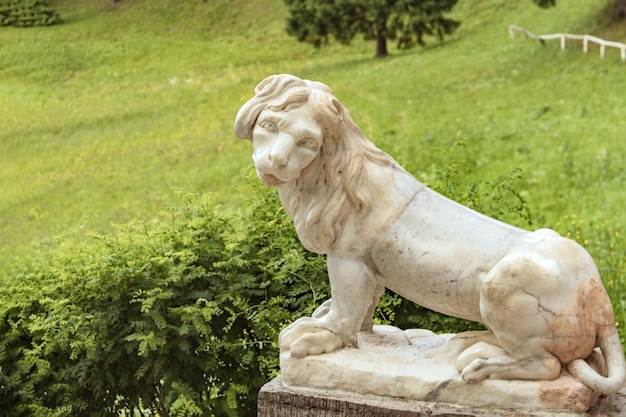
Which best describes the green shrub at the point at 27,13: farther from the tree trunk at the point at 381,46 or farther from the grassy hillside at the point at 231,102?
the tree trunk at the point at 381,46

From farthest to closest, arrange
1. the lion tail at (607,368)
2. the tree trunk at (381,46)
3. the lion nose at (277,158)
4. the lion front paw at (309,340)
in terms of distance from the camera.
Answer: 1. the tree trunk at (381,46)
2. the lion front paw at (309,340)
3. the lion nose at (277,158)
4. the lion tail at (607,368)

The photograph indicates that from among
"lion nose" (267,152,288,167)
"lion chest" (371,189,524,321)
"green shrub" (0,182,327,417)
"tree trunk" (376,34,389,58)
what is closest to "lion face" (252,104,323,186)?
"lion nose" (267,152,288,167)

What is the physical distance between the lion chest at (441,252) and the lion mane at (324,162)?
156 millimetres

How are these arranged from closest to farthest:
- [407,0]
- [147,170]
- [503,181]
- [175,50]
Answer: [503,181]
[147,170]
[175,50]
[407,0]

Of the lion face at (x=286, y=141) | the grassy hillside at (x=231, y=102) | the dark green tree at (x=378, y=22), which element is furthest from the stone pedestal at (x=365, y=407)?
the dark green tree at (x=378, y=22)

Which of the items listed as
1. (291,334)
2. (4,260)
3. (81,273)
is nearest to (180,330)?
(81,273)

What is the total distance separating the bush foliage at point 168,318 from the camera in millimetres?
4363

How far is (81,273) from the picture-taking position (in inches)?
183

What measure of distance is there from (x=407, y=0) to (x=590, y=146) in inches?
104

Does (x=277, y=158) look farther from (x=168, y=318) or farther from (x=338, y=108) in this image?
(x=168, y=318)

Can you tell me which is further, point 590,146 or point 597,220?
point 590,146

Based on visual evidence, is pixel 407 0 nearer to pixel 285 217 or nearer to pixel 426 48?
pixel 426 48

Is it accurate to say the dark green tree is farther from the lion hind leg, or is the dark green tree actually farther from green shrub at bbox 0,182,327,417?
the lion hind leg

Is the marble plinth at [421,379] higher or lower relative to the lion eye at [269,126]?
lower
